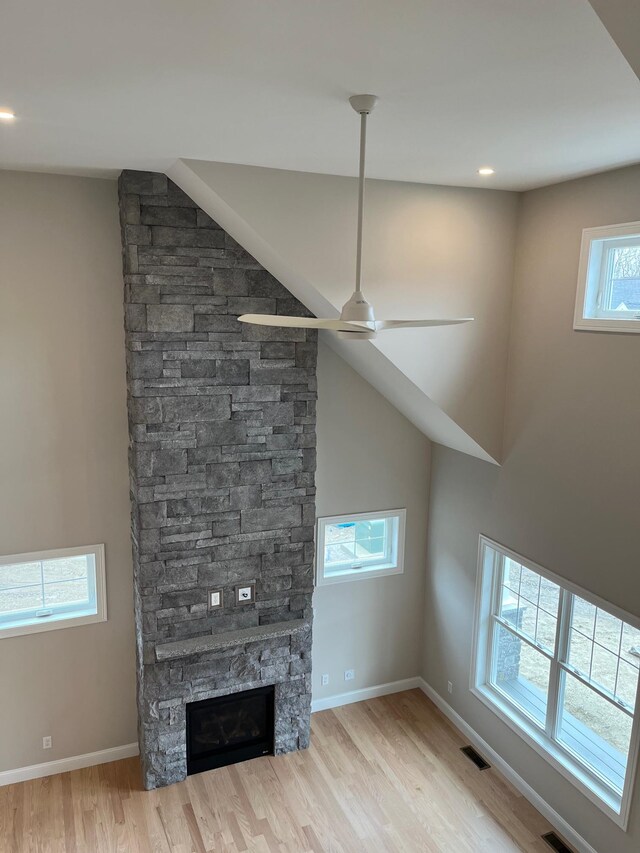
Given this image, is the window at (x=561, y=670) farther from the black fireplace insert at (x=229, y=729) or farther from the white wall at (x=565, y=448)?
the black fireplace insert at (x=229, y=729)

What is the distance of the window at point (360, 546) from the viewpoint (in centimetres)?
602

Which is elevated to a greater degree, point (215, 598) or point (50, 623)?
point (215, 598)

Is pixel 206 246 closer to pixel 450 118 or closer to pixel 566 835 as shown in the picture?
pixel 450 118

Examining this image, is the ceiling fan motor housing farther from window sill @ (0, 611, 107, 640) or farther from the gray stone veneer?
window sill @ (0, 611, 107, 640)

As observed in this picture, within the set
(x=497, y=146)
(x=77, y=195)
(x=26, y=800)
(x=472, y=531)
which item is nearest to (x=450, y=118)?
(x=497, y=146)

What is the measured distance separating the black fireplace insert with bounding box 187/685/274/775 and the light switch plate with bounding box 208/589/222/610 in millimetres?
794

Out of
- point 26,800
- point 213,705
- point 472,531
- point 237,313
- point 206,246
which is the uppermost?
point 206,246

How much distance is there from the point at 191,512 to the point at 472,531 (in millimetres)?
2445

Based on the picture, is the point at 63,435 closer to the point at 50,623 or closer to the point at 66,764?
the point at 50,623

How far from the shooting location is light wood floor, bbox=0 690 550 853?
4691 millimetres

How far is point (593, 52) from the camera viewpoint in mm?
2193

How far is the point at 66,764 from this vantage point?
17.4ft

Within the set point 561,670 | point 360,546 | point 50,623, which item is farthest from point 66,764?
point 561,670

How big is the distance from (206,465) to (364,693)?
305 centimetres
